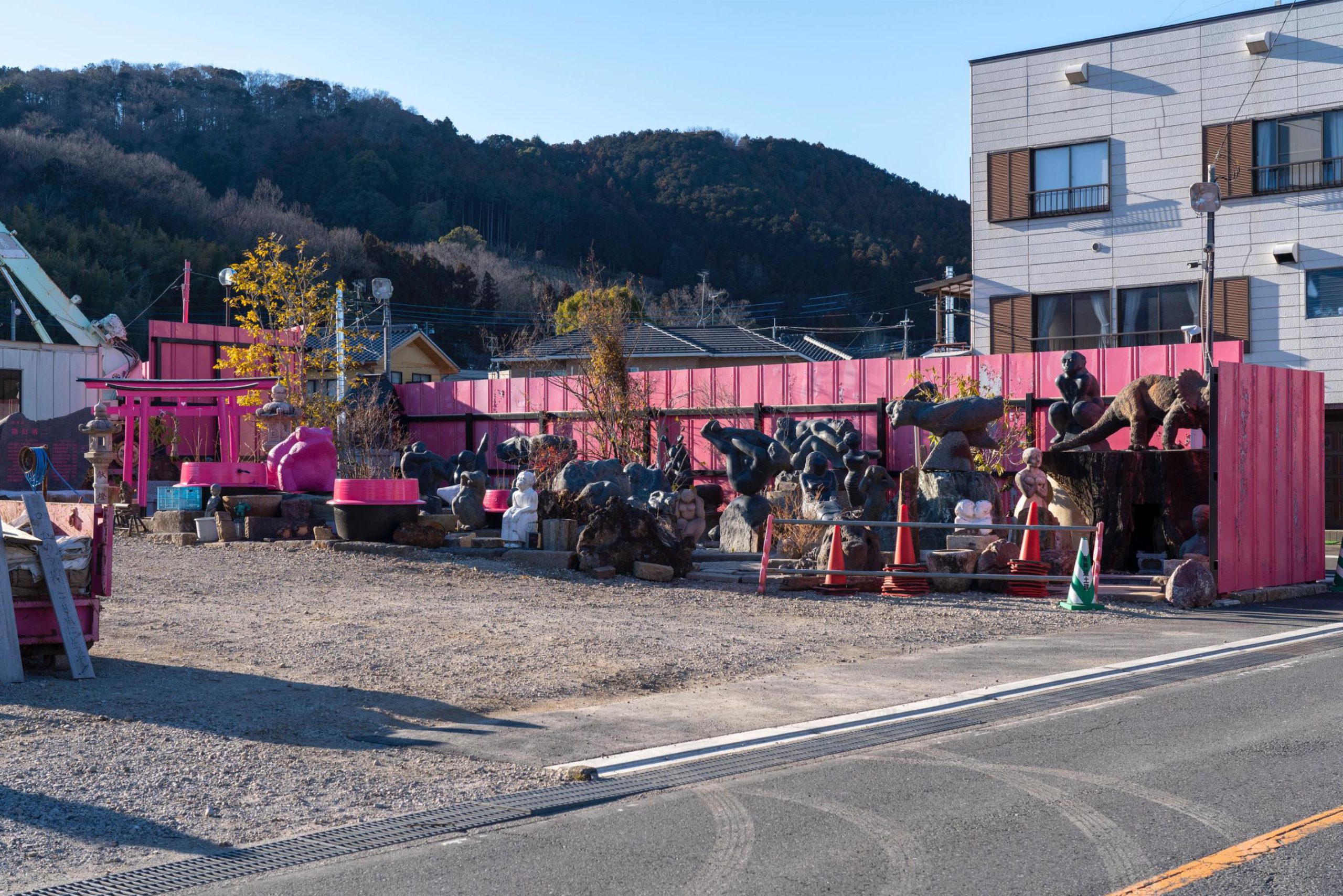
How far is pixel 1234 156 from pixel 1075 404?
449 inches

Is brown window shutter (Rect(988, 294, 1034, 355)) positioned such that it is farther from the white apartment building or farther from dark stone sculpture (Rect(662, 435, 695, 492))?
dark stone sculpture (Rect(662, 435, 695, 492))

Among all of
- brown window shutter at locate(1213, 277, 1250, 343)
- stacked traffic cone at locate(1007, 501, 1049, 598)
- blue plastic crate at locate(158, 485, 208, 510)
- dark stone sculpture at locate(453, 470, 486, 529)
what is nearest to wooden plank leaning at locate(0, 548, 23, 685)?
stacked traffic cone at locate(1007, 501, 1049, 598)

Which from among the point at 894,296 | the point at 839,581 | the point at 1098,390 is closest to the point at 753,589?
the point at 839,581

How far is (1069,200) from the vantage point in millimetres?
28078

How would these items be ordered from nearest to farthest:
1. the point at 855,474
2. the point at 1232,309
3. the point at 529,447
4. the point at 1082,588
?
the point at 1082,588 → the point at 855,474 → the point at 529,447 → the point at 1232,309

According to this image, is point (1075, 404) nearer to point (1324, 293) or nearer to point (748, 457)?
point (748, 457)

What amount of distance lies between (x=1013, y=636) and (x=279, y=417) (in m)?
12.7

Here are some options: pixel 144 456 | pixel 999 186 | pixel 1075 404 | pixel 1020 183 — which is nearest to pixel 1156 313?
pixel 1020 183

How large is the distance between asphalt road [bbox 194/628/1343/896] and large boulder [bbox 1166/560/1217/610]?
20.6 feet

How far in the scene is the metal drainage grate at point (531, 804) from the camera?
16.5ft

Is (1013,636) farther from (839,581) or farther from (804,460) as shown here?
(804,460)

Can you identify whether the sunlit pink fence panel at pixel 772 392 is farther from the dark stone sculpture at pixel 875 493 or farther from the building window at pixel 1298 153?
the dark stone sculpture at pixel 875 493

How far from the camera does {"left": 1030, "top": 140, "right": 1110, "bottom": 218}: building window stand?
27578 mm

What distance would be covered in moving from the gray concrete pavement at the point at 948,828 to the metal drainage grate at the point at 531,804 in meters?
0.15
